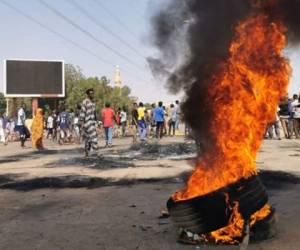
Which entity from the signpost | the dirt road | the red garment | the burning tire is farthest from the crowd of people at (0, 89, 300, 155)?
the signpost

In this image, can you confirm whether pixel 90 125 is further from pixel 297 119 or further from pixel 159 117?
pixel 297 119

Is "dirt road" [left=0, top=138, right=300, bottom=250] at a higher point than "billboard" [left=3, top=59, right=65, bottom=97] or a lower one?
lower

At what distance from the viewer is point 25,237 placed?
5938 millimetres

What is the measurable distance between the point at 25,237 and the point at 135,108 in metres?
19.2

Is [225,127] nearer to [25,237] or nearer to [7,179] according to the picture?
[25,237]

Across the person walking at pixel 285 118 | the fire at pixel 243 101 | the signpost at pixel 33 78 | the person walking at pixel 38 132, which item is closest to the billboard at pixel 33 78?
the signpost at pixel 33 78

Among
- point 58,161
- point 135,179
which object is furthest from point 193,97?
point 58,161

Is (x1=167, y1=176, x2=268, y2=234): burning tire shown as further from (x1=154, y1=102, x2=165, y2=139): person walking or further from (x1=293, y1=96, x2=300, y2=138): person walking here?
(x1=154, y1=102, x2=165, y2=139): person walking

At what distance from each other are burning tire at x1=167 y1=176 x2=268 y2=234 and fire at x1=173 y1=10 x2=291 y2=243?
230mm

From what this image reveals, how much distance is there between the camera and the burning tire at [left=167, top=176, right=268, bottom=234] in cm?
532

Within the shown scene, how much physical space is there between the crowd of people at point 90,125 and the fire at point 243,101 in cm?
749

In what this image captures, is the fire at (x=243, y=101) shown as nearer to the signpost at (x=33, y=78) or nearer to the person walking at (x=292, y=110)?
the person walking at (x=292, y=110)

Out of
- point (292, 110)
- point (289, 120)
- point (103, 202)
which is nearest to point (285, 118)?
point (289, 120)

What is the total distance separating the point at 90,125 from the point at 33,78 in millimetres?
30795
